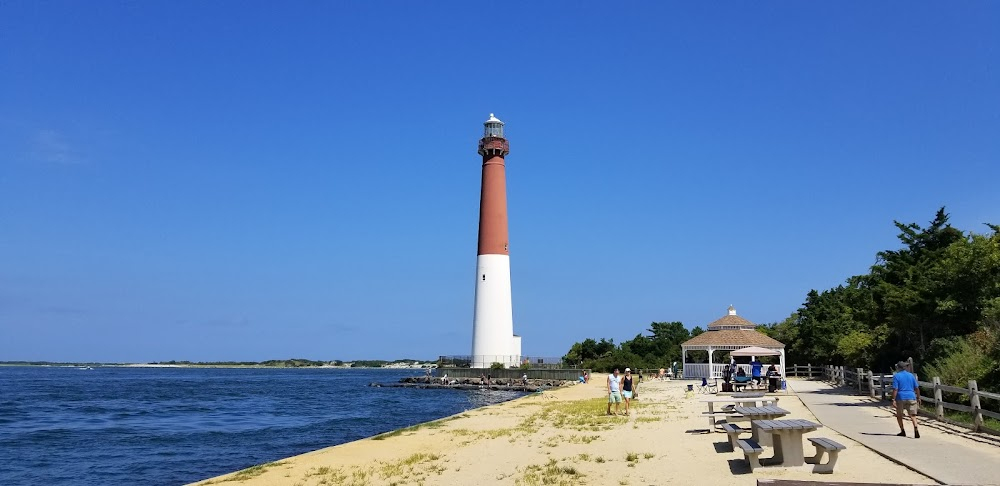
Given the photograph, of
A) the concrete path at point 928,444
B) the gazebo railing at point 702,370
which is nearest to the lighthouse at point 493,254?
the gazebo railing at point 702,370

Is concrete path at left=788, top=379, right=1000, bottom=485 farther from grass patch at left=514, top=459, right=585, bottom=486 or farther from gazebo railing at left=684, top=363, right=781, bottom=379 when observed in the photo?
gazebo railing at left=684, top=363, right=781, bottom=379

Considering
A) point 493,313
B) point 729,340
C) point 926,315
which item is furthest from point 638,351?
point 926,315

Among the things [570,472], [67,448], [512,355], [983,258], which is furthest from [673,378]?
[570,472]

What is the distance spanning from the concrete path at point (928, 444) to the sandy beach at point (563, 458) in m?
0.29

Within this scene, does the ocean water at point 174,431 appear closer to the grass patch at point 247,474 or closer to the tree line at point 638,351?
the grass patch at point 247,474

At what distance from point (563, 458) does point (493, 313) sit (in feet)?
130

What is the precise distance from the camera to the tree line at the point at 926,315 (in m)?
19.4

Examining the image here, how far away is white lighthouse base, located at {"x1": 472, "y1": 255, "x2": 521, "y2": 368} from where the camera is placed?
52.8m

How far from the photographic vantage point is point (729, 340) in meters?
38.4

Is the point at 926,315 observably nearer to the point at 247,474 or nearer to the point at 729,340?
the point at 729,340

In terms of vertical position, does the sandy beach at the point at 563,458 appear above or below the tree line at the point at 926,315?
below

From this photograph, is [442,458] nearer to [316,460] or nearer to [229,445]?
[316,460]

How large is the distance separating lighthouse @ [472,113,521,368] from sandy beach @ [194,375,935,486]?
97.3 feet

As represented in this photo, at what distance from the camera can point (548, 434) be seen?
61.0ft
